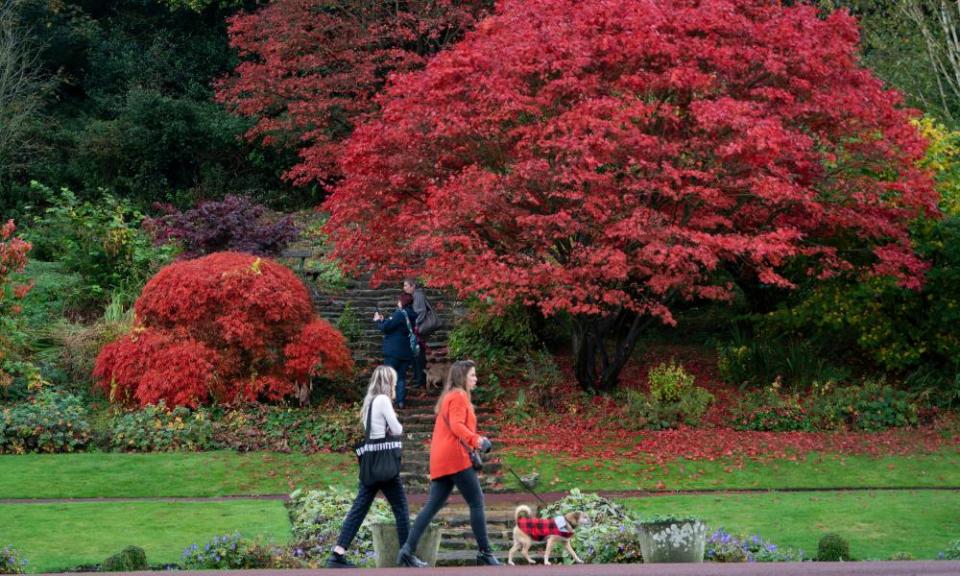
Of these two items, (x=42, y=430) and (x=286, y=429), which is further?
(x=286, y=429)

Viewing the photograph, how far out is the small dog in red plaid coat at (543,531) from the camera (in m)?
10.3

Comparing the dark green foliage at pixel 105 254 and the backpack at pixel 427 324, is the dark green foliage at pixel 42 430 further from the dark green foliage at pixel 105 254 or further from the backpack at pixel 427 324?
the backpack at pixel 427 324

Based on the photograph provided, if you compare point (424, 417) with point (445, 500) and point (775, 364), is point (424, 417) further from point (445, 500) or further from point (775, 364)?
point (445, 500)

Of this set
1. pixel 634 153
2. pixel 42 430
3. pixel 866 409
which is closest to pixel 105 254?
pixel 42 430

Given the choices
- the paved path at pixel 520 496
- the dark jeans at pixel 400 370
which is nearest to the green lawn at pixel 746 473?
the paved path at pixel 520 496

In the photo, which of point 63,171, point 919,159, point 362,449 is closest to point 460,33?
point 63,171

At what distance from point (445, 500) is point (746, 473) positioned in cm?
640

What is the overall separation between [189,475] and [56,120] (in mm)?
18556

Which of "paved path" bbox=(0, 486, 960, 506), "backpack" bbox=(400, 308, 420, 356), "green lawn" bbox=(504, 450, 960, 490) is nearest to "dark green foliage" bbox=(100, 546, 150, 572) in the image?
"paved path" bbox=(0, 486, 960, 506)

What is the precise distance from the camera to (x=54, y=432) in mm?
16281

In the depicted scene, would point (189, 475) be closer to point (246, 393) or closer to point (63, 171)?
point (246, 393)

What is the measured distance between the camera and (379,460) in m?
9.67

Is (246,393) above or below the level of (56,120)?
below

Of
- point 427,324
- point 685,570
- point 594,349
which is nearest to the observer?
point 685,570
